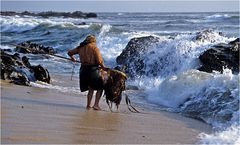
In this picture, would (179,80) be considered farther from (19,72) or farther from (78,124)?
(78,124)

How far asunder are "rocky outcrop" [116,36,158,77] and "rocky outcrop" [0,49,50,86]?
4.55 meters

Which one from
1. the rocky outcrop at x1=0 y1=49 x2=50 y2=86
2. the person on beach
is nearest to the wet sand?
the person on beach

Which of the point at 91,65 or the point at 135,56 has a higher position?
the point at 91,65

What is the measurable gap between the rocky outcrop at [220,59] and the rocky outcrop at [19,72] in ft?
14.8

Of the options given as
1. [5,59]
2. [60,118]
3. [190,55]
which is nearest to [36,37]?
[190,55]

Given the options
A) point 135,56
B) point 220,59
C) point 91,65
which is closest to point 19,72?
point 91,65

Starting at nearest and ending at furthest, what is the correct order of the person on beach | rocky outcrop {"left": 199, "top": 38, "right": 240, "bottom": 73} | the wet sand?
the wet sand, the person on beach, rocky outcrop {"left": 199, "top": 38, "right": 240, "bottom": 73}

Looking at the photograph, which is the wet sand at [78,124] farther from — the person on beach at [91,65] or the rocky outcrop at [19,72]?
the rocky outcrop at [19,72]

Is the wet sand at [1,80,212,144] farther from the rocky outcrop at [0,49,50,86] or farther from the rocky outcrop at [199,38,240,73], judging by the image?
the rocky outcrop at [199,38,240,73]

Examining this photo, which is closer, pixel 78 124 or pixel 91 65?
pixel 78 124

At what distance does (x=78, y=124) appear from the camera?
6438mm

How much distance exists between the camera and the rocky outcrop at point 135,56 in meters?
16.0

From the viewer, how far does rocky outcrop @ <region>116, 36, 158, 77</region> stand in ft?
52.5

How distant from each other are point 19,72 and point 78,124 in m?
4.96
